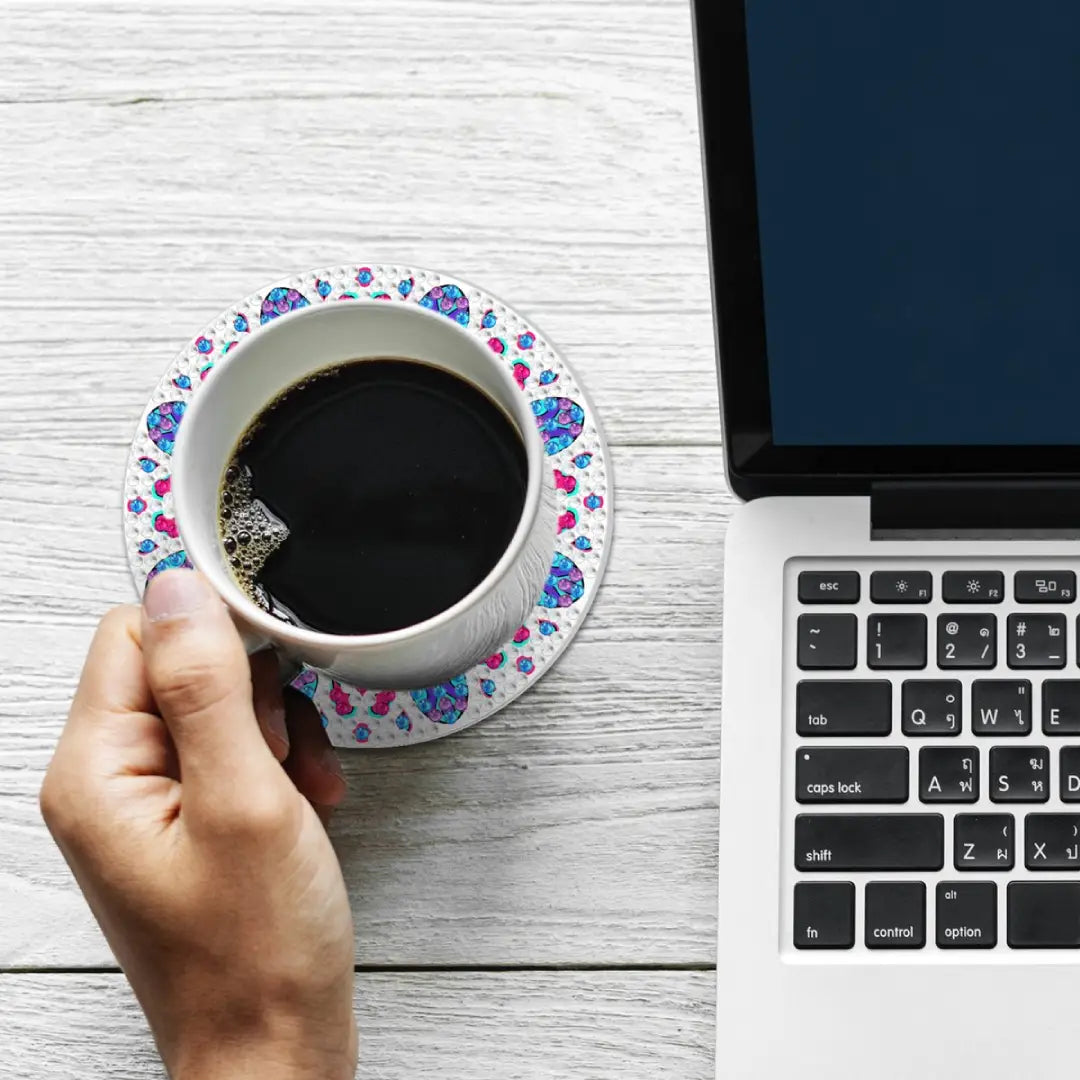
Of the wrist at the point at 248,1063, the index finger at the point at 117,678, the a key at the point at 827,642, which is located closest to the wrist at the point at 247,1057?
the wrist at the point at 248,1063

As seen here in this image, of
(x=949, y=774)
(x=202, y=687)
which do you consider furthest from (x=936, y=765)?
(x=202, y=687)

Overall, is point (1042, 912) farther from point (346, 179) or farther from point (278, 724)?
point (346, 179)

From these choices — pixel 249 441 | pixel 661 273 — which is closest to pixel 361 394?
pixel 249 441

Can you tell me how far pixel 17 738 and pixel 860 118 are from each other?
0.39 metres

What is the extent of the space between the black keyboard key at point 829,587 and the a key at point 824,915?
96 millimetres

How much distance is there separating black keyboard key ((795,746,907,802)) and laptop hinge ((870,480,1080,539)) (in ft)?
0.26

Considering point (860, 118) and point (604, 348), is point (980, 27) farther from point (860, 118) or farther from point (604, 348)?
point (604, 348)

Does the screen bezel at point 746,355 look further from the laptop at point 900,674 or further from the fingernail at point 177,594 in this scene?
the fingernail at point 177,594

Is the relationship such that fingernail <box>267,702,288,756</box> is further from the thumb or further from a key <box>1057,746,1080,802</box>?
a key <box>1057,746,1080,802</box>

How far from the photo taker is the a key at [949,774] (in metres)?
0.43

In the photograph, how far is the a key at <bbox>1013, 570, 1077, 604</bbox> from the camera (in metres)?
0.44

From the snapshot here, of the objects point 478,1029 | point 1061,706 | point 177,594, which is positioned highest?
point 177,594

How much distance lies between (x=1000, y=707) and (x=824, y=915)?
0.09 m

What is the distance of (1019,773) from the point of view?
1.42ft
